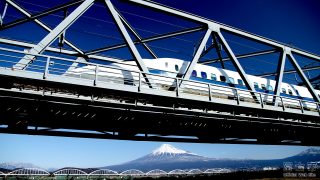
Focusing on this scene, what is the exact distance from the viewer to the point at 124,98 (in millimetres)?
15445

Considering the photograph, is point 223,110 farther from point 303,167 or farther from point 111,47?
point 303,167

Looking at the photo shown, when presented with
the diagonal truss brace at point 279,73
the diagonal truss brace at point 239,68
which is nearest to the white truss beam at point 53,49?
the diagonal truss brace at point 239,68

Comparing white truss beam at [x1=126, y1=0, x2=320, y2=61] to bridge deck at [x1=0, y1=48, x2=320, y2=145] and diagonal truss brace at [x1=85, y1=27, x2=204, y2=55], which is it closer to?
diagonal truss brace at [x1=85, y1=27, x2=204, y2=55]

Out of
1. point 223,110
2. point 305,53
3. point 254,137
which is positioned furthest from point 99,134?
point 305,53

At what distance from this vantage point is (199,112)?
1664 cm

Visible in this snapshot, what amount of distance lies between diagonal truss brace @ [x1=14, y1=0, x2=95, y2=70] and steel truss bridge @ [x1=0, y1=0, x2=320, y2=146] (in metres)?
0.04

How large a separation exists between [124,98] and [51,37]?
5.03 meters

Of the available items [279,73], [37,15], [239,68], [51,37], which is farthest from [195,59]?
[37,15]

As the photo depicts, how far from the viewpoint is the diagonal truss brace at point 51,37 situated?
12.3 m

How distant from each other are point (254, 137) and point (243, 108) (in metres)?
10.0

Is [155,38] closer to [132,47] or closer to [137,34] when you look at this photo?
[137,34]

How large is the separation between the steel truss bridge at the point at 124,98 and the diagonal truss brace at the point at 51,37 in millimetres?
42

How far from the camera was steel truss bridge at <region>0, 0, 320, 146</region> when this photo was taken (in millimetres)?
12570

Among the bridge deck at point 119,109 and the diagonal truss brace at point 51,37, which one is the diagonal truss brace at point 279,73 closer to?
the bridge deck at point 119,109
